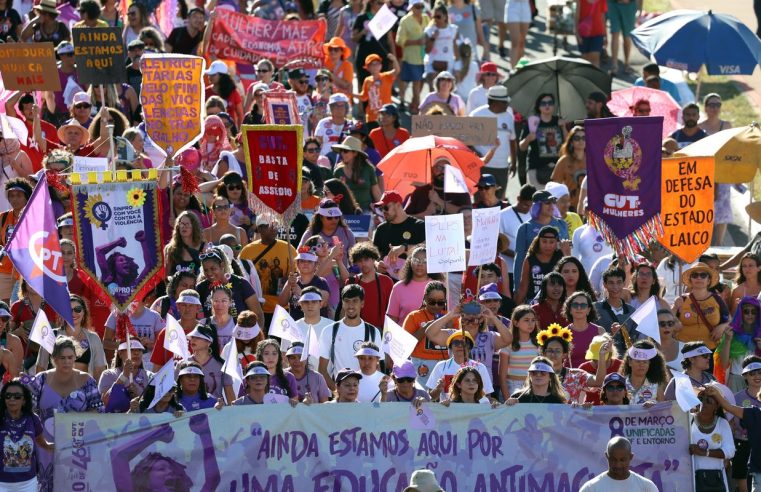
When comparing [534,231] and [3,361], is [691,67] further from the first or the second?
[3,361]

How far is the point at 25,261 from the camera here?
14625 millimetres

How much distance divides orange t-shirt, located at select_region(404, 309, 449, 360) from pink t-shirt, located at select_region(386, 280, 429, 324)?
1.09 feet

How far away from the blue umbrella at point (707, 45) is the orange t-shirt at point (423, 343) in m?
7.65

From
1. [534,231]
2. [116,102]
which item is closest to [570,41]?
[116,102]

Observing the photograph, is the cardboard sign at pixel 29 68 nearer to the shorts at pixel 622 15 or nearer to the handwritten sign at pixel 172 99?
the handwritten sign at pixel 172 99

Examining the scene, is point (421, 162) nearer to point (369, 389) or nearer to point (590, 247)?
point (590, 247)

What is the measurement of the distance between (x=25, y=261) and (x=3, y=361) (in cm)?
87

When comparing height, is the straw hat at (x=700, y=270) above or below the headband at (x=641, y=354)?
above

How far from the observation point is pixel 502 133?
69.2 feet

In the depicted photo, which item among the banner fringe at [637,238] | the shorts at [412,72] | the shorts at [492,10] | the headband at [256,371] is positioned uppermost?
the shorts at [492,10]

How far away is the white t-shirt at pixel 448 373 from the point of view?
14547 millimetres

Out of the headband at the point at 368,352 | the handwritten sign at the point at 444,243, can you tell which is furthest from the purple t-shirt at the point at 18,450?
the handwritten sign at the point at 444,243

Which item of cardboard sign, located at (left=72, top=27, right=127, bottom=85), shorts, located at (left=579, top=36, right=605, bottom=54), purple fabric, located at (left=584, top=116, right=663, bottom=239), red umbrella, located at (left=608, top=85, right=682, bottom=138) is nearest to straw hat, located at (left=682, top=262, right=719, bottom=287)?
purple fabric, located at (left=584, top=116, right=663, bottom=239)

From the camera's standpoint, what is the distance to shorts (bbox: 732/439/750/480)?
14.6m
